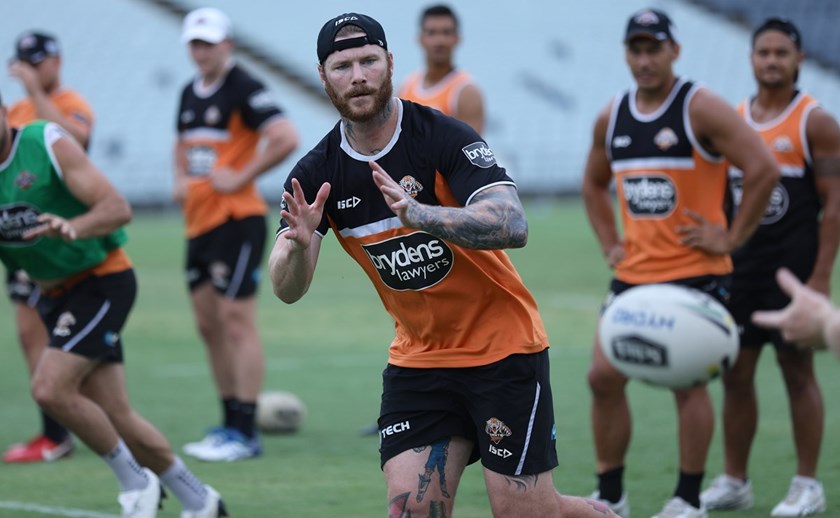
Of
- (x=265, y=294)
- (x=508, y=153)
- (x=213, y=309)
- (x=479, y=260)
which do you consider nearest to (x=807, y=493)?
(x=479, y=260)

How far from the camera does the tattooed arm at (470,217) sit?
4.34 metres

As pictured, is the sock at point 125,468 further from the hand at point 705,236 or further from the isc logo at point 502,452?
the hand at point 705,236

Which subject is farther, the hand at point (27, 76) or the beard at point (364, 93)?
the hand at point (27, 76)

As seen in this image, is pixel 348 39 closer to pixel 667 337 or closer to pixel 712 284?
pixel 667 337

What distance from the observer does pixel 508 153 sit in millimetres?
33906

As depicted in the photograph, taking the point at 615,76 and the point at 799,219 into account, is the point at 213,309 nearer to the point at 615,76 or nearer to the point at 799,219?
the point at 799,219

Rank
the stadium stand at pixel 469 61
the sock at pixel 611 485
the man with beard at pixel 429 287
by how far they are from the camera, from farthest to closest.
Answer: the stadium stand at pixel 469 61 < the sock at pixel 611 485 < the man with beard at pixel 429 287

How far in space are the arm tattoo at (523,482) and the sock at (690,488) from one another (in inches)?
71.6

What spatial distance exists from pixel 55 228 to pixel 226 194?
3005 millimetres

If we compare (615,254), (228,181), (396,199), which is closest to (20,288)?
(228,181)

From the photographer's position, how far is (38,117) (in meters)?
9.39

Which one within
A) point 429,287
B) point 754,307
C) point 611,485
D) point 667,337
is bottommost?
point 611,485

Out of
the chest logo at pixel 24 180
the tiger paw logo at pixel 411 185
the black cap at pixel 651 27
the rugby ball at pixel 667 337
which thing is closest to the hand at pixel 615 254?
the black cap at pixel 651 27

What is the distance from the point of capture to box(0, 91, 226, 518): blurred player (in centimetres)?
641
